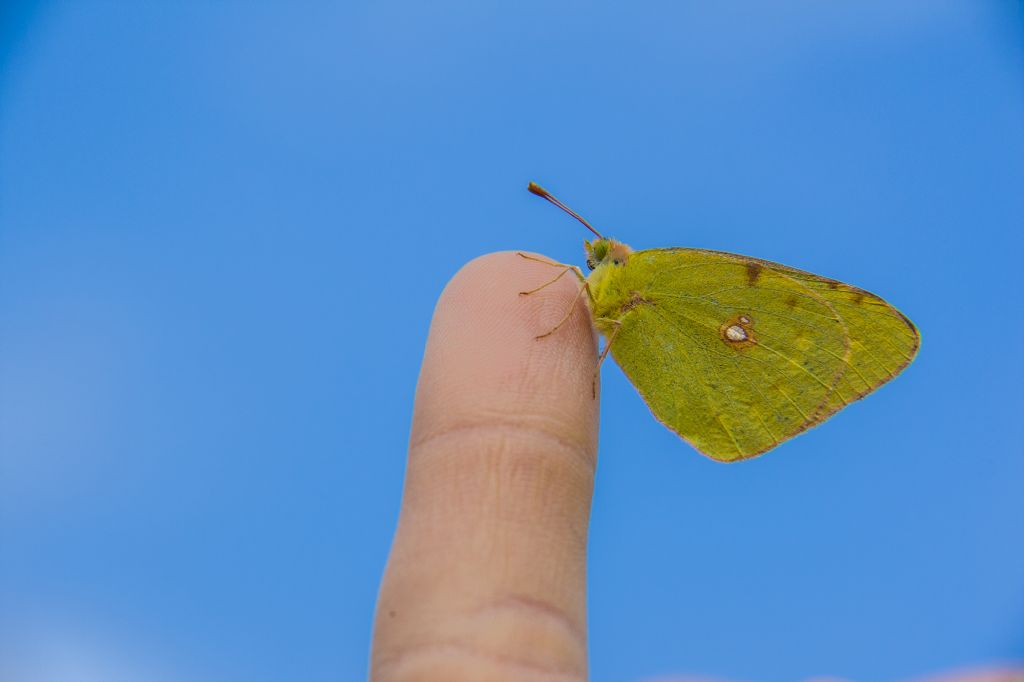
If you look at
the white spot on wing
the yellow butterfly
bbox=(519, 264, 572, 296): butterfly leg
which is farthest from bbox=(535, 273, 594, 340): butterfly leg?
the white spot on wing

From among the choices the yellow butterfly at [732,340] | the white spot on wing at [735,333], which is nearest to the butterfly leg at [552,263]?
the yellow butterfly at [732,340]

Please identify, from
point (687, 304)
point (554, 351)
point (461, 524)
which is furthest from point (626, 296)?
point (461, 524)

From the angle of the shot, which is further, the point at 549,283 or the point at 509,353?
the point at 549,283

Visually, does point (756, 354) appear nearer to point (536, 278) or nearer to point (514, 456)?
point (536, 278)

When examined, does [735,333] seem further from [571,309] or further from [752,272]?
[571,309]

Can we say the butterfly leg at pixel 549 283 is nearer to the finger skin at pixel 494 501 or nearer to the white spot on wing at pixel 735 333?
the finger skin at pixel 494 501

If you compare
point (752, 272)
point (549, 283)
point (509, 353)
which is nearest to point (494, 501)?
point (509, 353)

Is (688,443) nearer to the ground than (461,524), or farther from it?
farther from it
